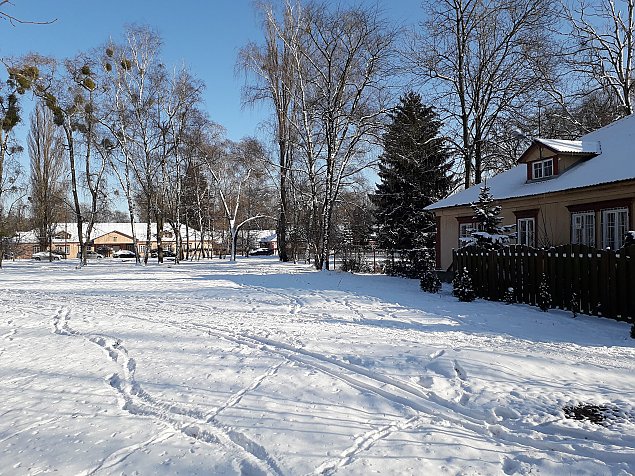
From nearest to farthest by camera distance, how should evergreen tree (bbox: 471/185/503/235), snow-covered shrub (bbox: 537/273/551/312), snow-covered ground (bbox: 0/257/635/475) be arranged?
snow-covered ground (bbox: 0/257/635/475)
snow-covered shrub (bbox: 537/273/551/312)
evergreen tree (bbox: 471/185/503/235)

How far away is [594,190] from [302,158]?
18.0 meters

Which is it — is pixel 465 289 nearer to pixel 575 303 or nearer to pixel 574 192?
pixel 575 303

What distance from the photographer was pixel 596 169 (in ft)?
43.2

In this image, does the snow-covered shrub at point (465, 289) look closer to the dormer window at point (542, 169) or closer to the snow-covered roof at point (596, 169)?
the snow-covered roof at point (596, 169)

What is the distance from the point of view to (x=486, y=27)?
73.9 ft

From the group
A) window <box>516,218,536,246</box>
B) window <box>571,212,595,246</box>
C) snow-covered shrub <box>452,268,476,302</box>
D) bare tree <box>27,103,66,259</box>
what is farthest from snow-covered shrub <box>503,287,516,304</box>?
bare tree <box>27,103,66,259</box>

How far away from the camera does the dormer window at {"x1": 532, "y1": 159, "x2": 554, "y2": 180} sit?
15.3m

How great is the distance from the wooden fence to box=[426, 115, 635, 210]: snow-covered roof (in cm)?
341

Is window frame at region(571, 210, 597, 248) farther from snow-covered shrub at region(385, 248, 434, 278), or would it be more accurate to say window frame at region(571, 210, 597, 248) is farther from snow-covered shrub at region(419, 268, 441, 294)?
snow-covered shrub at region(385, 248, 434, 278)

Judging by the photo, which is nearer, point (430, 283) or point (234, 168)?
point (430, 283)

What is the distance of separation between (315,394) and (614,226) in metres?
11.5

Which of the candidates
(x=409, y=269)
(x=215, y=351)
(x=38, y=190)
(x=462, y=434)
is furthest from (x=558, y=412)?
(x=38, y=190)

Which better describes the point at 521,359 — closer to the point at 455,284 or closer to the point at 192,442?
the point at 192,442

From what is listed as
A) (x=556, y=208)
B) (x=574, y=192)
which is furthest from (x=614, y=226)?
(x=556, y=208)
